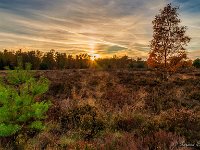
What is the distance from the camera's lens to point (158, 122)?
37.1 feet

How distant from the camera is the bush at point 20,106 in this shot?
9312mm

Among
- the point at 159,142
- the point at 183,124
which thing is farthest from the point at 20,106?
the point at 183,124

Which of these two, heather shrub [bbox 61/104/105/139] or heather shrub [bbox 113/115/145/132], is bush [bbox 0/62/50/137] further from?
heather shrub [bbox 113/115/145/132]

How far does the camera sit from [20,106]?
9.50m

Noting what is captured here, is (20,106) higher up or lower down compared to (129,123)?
higher up

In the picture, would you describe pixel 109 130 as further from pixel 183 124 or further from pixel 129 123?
pixel 183 124

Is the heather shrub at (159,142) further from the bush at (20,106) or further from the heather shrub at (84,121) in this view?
the bush at (20,106)

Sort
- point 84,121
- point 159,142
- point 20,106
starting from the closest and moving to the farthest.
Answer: point 159,142
point 20,106
point 84,121

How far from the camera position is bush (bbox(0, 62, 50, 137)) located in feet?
30.6

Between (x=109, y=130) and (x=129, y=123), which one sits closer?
(x=109, y=130)

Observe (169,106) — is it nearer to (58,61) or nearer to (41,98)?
(41,98)

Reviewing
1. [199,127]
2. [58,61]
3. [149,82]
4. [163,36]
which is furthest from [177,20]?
[58,61]

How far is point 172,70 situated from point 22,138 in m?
26.0

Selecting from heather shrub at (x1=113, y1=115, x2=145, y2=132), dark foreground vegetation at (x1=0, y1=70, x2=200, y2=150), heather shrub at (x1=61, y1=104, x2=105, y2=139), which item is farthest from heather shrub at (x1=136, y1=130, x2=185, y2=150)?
heather shrub at (x1=61, y1=104, x2=105, y2=139)
